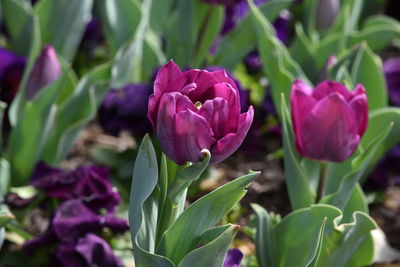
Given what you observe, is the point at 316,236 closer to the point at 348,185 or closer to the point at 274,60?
the point at 348,185

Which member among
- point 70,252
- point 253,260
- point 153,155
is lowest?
point 253,260

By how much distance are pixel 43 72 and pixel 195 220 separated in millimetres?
690

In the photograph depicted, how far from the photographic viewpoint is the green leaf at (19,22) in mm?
1995

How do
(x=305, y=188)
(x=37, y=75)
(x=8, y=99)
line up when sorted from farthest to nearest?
(x=8, y=99) < (x=37, y=75) < (x=305, y=188)

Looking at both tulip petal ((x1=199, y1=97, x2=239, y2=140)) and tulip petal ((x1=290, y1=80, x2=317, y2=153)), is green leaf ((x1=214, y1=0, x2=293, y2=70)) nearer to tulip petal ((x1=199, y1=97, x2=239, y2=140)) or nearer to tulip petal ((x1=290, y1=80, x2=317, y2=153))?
tulip petal ((x1=290, y1=80, x2=317, y2=153))

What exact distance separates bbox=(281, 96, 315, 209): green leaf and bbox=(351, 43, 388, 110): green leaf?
1.19 ft

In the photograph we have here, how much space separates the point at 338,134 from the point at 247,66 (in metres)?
1.00

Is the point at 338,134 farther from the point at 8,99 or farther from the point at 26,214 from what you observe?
the point at 8,99

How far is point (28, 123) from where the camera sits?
171 centimetres

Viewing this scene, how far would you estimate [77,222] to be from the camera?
59.0 inches

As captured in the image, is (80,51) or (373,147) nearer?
(373,147)

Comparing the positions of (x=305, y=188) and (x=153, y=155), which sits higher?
(x=153, y=155)

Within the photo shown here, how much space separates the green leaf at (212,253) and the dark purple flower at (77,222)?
0.39 metres

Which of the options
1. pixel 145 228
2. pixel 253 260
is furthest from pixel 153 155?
pixel 253 260
